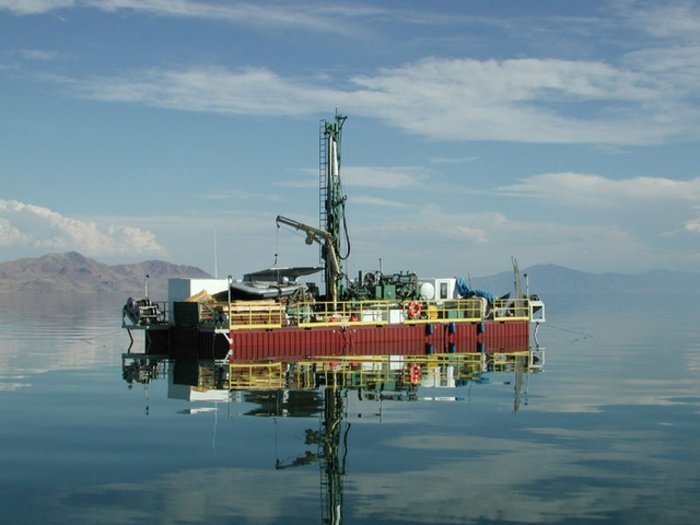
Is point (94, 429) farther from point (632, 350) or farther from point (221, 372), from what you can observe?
point (632, 350)

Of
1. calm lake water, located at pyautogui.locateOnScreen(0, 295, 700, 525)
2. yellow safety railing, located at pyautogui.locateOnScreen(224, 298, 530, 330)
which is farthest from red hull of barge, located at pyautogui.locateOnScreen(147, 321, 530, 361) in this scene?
calm lake water, located at pyautogui.locateOnScreen(0, 295, 700, 525)

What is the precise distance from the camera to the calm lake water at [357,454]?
1859 cm

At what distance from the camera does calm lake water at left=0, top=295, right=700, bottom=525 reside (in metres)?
18.6

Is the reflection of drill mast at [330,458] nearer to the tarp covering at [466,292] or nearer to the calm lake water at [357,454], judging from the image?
the calm lake water at [357,454]

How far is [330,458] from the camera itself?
23.4 m

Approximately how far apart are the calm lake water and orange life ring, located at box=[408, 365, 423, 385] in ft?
8.84

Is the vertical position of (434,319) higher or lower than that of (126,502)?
higher

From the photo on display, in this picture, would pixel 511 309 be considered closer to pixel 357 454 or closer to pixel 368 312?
pixel 368 312

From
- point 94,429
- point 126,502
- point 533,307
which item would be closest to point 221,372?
point 94,429

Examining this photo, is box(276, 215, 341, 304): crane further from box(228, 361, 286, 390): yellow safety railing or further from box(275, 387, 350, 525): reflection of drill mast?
box(275, 387, 350, 525): reflection of drill mast

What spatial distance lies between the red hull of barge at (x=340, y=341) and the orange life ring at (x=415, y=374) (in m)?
7.31

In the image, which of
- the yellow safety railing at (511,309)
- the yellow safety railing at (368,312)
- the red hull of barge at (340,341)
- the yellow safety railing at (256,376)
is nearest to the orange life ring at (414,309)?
the yellow safety railing at (368,312)

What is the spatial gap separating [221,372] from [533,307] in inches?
1117

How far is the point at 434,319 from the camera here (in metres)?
58.0
